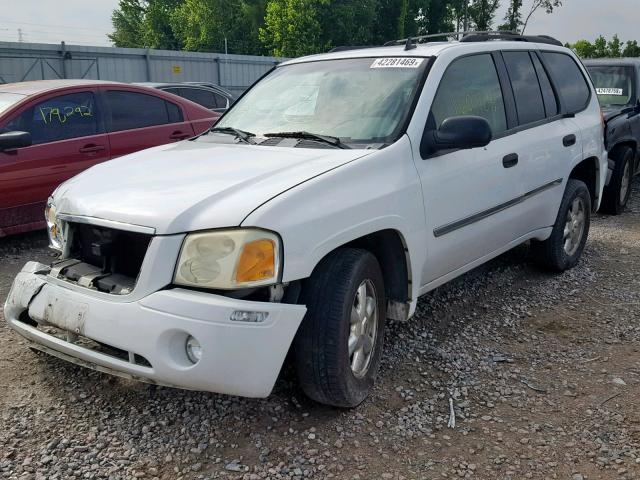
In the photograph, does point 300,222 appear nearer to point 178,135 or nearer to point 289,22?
point 178,135

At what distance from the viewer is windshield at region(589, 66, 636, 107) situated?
8273 millimetres

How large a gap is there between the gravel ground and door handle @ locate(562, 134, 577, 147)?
1439mm

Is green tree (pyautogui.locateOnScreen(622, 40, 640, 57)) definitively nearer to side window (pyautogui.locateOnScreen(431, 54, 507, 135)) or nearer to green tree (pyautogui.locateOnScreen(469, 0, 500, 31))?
green tree (pyautogui.locateOnScreen(469, 0, 500, 31))

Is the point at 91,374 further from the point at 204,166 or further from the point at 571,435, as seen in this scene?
the point at 571,435

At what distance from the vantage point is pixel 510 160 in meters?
4.11

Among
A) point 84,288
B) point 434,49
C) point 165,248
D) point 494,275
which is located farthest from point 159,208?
point 494,275

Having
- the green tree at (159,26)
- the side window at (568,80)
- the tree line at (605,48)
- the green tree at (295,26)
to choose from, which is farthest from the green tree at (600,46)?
the side window at (568,80)

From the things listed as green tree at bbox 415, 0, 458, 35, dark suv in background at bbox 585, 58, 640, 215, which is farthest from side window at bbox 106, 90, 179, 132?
green tree at bbox 415, 0, 458, 35

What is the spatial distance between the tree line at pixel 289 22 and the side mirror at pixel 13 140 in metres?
36.4

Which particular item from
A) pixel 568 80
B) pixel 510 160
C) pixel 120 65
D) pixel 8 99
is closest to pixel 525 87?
pixel 510 160

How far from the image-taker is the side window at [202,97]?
35.5 feet

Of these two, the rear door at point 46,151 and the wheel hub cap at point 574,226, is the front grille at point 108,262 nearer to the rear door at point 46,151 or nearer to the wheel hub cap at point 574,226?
the rear door at point 46,151

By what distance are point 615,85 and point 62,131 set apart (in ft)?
22.4

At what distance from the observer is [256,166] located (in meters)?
3.14
